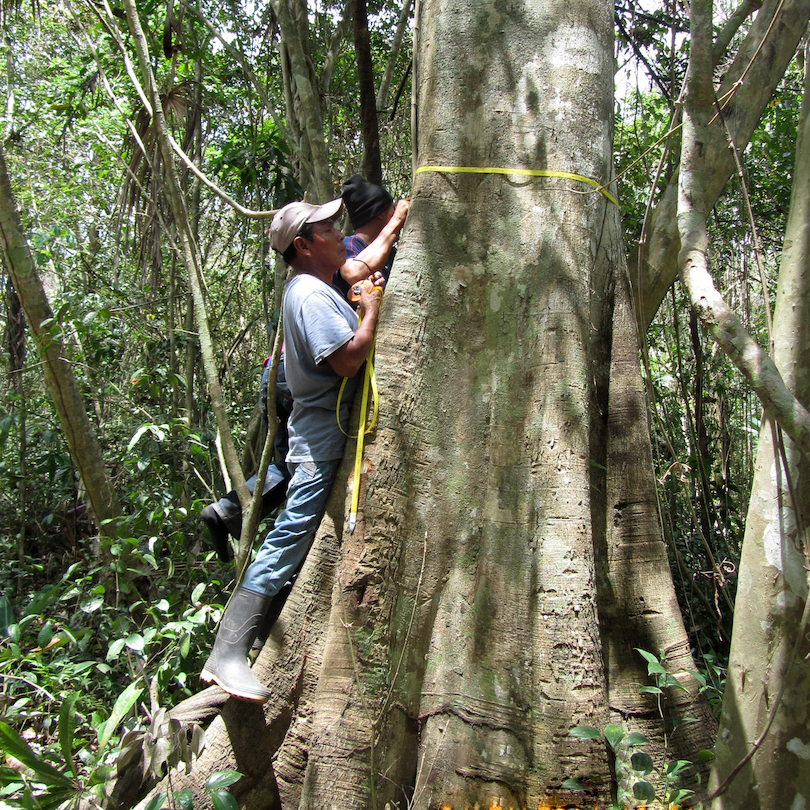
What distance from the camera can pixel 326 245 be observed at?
2777mm

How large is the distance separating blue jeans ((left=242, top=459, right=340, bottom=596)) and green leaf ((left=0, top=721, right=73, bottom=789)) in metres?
0.82

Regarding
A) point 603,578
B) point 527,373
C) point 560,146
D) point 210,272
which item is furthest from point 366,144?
point 210,272

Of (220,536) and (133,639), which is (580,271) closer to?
(220,536)

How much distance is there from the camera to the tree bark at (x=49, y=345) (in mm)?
3609

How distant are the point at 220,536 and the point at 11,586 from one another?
7.80ft

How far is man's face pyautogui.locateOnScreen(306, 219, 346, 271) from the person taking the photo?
276 centimetres

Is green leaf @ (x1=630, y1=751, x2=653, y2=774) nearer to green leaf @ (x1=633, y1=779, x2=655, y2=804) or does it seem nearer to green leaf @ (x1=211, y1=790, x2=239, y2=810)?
green leaf @ (x1=633, y1=779, x2=655, y2=804)

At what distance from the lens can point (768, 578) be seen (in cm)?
192

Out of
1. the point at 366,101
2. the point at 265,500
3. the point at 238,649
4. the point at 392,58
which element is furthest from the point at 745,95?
the point at 392,58

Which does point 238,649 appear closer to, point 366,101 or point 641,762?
point 641,762

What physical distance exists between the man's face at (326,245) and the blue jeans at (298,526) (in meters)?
0.78

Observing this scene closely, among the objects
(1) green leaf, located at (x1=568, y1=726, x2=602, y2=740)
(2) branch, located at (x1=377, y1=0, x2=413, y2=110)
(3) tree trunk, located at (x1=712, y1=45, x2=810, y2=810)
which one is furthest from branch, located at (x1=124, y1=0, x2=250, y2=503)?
(2) branch, located at (x1=377, y1=0, x2=413, y2=110)

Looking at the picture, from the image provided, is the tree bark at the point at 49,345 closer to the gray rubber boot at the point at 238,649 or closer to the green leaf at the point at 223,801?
the gray rubber boot at the point at 238,649

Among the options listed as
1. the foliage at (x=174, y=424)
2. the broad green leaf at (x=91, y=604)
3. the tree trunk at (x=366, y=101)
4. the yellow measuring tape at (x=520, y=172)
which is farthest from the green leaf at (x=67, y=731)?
the tree trunk at (x=366, y=101)
